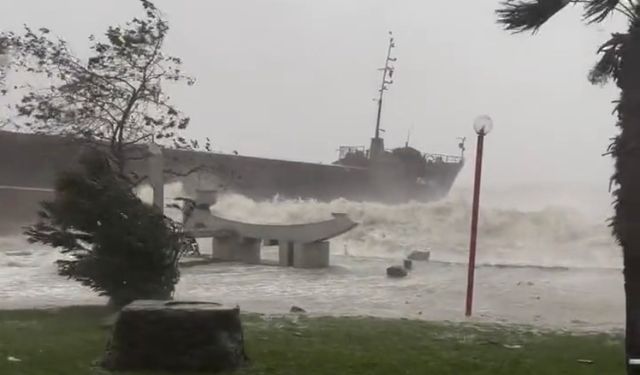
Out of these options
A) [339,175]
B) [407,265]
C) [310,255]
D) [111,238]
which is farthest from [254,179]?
[111,238]

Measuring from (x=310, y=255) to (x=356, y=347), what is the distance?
13.5 metres

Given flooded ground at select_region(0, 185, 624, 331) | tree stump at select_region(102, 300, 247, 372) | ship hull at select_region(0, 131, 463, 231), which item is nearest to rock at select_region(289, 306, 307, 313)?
flooded ground at select_region(0, 185, 624, 331)

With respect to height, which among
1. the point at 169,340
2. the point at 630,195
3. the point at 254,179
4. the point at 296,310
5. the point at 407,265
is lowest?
the point at 296,310

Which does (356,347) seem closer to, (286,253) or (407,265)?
(407,265)

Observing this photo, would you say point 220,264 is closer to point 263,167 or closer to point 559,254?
point 559,254

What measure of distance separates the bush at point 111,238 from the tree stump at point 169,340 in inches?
190

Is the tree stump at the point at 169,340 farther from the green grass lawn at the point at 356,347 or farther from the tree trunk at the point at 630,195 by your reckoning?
the tree trunk at the point at 630,195

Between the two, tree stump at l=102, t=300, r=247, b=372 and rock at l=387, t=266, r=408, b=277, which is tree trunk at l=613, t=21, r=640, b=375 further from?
rock at l=387, t=266, r=408, b=277

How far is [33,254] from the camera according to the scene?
23453 mm

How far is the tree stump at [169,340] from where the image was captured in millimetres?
6555

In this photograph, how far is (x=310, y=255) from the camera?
2189 cm

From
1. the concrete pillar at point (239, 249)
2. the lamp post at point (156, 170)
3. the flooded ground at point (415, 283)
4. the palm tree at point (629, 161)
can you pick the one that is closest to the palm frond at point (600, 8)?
the palm tree at point (629, 161)

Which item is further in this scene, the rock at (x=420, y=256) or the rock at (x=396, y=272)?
the rock at (x=420, y=256)

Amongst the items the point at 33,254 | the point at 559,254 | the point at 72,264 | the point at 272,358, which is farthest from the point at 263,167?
the point at 272,358
